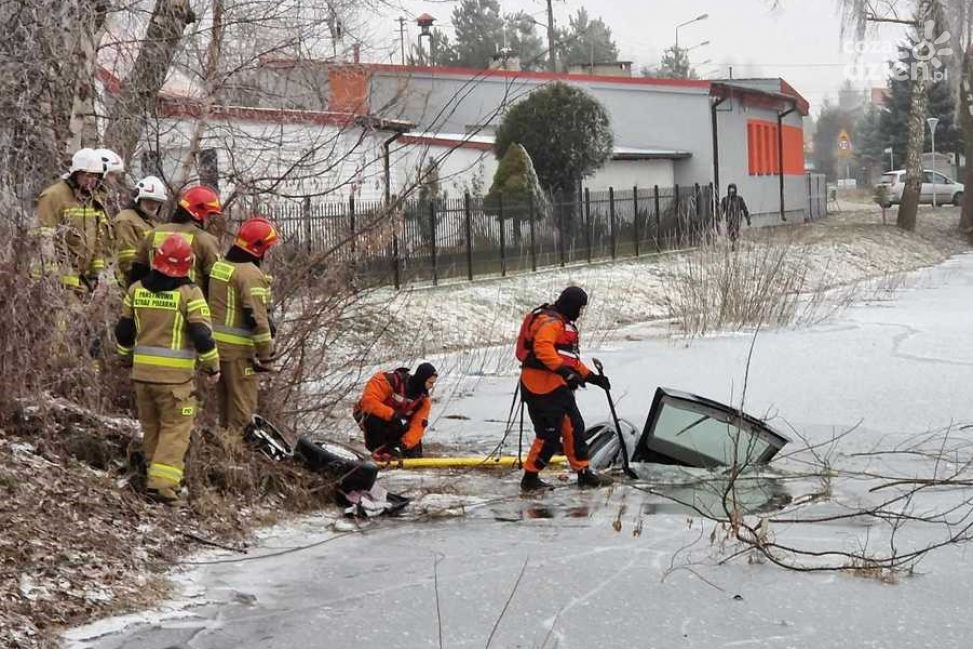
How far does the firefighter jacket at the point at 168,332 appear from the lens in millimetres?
7633

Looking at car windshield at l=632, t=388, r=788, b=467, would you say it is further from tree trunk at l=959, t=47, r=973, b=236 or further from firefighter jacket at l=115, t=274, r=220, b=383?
tree trunk at l=959, t=47, r=973, b=236

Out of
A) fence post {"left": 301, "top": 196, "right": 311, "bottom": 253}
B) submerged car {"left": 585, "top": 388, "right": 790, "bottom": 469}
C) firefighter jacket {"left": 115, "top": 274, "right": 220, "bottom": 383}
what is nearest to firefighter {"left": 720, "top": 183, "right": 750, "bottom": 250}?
fence post {"left": 301, "top": 196, "right": 311, "bottom": 253}

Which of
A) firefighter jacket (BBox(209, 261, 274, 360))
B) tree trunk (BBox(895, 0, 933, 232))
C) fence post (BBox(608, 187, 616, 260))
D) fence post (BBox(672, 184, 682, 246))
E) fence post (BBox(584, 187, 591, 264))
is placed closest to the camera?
firefighter jacket (BBox(209, 261, 274, 360))

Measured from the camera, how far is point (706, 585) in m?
6.62

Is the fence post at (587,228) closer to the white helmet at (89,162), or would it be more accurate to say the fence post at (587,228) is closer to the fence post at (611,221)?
the fence post at (611,221)

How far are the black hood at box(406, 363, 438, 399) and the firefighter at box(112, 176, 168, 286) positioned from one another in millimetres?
2142

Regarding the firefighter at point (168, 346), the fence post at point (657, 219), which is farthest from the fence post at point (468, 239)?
the firefighter at point (168, 346)

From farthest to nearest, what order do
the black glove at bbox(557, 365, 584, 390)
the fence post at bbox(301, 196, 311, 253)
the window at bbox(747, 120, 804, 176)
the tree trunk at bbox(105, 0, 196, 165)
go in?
the window at bbox(747, 120, 804, 176)
the tree trunk at bbox(105, 0, 196, 165)
the fence post at bbox(301, 196, 311, 253)
the black glove at bbox(557, 365, 584, 390)

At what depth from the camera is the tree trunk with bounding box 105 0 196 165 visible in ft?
39.5

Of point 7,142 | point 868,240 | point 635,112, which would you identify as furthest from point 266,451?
point 635,112

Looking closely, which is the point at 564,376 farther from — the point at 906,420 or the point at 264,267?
the point at 906,420

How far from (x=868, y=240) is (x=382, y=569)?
2976 centimetres

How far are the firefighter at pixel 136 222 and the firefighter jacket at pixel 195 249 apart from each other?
670mm

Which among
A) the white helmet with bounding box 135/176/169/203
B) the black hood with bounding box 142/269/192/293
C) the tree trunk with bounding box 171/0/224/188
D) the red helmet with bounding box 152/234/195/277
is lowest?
the black hood with bounding box 142/269/192/293
